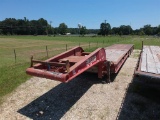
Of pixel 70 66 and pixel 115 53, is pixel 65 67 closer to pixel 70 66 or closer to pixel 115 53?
pixel 70 66

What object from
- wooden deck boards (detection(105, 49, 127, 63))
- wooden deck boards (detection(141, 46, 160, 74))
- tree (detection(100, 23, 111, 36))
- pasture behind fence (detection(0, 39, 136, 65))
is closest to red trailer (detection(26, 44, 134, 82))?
wooden deck boards (detection(105, 49, 127, 63))

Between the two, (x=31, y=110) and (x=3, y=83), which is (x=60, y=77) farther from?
(x=3, y=83)

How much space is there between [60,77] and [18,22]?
14445 centimetres

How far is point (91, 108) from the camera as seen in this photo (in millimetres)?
4922

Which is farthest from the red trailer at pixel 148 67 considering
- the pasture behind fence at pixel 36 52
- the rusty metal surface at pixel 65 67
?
the pasture behind fence at pixel 36 52

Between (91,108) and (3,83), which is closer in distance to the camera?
(91,108)

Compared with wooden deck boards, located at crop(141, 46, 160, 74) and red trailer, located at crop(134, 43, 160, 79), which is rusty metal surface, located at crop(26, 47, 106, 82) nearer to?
red trailer, located at crop(134, 43, 160, 79)

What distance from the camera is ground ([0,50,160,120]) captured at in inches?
181

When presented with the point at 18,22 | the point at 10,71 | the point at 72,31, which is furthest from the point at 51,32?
the point at 10,71

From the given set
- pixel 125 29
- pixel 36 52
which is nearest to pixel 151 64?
pixel 36 52

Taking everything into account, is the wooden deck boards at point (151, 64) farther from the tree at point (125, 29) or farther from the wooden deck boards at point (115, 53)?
the tree at point (125, 29)

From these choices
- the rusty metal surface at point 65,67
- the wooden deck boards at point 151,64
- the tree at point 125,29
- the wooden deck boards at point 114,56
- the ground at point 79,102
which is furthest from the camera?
the tree at point 125,29

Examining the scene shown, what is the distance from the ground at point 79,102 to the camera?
181 inches

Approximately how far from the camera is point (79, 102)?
530 cm
